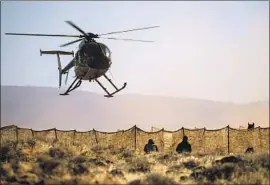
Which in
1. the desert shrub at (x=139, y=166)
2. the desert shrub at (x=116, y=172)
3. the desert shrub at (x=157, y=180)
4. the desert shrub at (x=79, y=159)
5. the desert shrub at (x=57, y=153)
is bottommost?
the desert shrub at (x=157, y=180)

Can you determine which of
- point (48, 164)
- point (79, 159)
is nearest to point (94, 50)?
point (79, 159)

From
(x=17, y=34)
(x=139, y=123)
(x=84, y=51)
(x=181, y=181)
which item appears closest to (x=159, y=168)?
(x=181, y=181)

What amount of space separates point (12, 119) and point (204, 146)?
169 metres

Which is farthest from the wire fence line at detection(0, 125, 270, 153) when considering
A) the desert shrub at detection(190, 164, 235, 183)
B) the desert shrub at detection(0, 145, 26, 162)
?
Result: the desert shrub at detection(190, 164, 235, 183)

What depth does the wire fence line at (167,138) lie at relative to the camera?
28906mm

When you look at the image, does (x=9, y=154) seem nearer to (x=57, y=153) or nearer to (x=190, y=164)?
(x=57, y=153)

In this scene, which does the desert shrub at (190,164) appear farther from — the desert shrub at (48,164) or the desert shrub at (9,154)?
the desert shrub at (9,154)

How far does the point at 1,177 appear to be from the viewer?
58.5 ft

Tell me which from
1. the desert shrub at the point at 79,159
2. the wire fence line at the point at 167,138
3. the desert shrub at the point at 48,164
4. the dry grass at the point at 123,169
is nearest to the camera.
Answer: the dry grass at the point at 123,169

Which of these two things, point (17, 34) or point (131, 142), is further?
point (131, 142)

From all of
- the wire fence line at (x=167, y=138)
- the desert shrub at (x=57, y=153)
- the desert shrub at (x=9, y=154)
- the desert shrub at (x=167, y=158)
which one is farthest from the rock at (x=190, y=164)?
the desert shrub at (x=9, y=154)

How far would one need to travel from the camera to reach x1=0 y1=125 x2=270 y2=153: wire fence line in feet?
94.8

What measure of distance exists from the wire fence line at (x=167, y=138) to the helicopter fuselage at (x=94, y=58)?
7.69 metres

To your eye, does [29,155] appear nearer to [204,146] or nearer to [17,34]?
[17,34]
